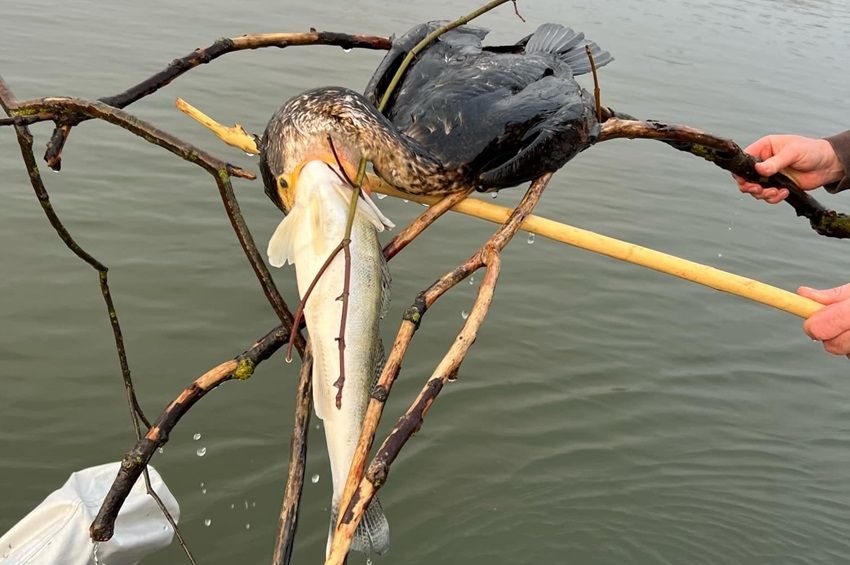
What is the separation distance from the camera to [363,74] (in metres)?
9.39

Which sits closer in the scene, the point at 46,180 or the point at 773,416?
the point at 773,416

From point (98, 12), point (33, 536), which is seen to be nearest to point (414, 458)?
point (33, 536)

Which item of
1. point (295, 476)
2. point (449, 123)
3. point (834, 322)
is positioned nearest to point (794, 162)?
point (834, 322)

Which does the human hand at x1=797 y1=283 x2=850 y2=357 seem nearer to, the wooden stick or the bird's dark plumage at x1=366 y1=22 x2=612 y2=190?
the wooden stick

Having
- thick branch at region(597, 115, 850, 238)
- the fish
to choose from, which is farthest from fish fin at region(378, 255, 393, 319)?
thick branch at region(597, 115, 850, 238)

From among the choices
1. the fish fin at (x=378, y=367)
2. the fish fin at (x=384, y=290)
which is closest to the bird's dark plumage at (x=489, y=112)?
the fish fin at (x=384, y=290)

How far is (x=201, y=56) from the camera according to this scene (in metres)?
2.71

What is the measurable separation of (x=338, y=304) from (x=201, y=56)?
4.27 feet

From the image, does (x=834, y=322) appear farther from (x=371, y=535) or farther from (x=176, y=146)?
(x=176, y=146)

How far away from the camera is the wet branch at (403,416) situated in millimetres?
1602

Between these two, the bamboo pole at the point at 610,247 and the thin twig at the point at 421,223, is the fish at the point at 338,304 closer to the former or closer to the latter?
the thin twig at the point at 421,223

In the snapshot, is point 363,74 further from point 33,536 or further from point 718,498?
point 33,536

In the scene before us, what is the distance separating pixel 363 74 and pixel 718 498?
660 cm

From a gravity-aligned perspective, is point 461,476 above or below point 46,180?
below
